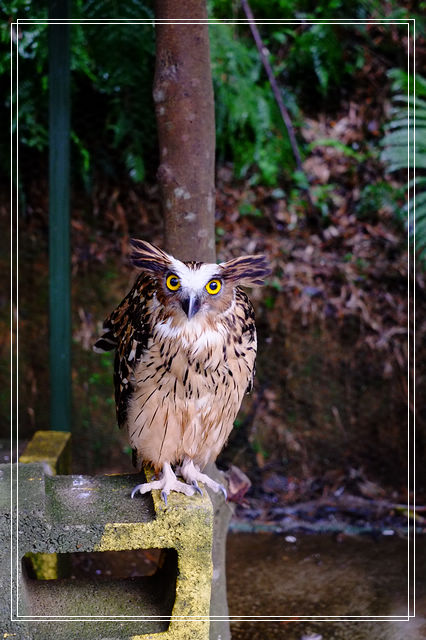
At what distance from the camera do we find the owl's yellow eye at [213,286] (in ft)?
6.29

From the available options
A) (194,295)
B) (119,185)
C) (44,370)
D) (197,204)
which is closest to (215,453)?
(194,295)

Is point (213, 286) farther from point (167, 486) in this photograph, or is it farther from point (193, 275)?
point (167, 486)

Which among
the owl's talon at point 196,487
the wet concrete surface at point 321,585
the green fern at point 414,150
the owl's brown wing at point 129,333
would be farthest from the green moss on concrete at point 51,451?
the green fern at point 414,150

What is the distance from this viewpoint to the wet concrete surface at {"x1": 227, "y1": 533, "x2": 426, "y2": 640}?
9.49 ft

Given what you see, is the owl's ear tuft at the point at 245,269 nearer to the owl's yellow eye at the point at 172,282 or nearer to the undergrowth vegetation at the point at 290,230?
the owl's yellow eye at the point at 172,282

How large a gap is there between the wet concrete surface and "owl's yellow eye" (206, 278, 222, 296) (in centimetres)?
174

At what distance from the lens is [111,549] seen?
6.28 feet

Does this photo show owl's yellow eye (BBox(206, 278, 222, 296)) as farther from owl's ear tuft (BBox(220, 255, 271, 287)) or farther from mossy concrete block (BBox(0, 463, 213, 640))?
mossy concrete block (BBox(0, 463, 213, 640))

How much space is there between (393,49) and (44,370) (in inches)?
137

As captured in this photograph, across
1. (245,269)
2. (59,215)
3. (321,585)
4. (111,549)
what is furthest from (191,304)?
(321,585)

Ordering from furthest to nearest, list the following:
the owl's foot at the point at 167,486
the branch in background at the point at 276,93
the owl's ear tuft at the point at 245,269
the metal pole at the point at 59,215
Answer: the branch in background at the point at 276,93
the metal pole at the point at 59,215
the owl's foot at the point at 167,486
the owl's ear tuft at the point at 245,269

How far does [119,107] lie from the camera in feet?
12.3

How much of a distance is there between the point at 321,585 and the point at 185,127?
7.64ft

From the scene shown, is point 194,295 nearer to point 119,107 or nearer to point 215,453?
point 215,453
